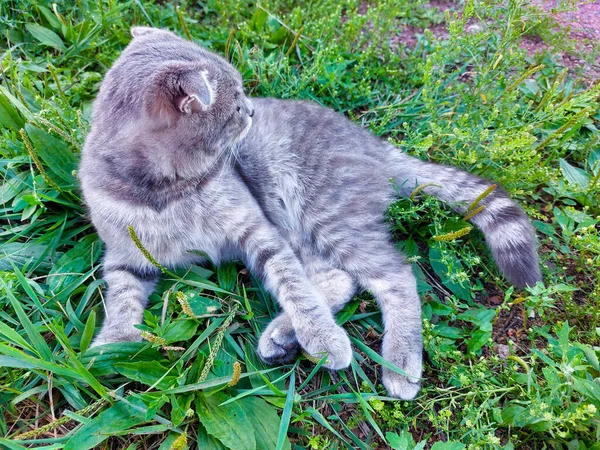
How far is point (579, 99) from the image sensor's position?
7.50 feet

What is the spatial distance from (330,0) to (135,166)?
2.18m

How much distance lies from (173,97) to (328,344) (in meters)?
1.24

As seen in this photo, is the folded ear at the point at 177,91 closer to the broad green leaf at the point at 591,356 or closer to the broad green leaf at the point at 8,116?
the broad green leaf at the point at 8,116

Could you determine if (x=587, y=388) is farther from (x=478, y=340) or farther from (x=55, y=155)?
(x=55, y=155)

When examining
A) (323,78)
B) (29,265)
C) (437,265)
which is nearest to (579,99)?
(437,265)

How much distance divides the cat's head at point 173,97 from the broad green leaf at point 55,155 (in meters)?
0.53

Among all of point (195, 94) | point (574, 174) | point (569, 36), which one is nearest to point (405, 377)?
point (195, 94)

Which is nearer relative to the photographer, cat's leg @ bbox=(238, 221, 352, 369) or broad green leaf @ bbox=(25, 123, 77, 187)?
cat's leg @ bbox=(238, 221, 352, 369)

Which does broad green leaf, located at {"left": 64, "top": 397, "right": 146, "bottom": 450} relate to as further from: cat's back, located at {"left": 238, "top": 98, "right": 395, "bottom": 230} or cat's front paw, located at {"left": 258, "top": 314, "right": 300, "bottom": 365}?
cat's back, located at {"left": 238, "top": 98, "right": 395, "bottom": 230}

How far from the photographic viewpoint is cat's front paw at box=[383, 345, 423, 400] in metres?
1.97

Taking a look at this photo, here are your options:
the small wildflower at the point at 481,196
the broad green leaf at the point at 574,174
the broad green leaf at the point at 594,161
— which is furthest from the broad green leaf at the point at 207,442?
the broad green leaf at the point at 594,161

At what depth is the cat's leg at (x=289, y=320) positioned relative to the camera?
2043 millimetres

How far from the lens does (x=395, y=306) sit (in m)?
2.18

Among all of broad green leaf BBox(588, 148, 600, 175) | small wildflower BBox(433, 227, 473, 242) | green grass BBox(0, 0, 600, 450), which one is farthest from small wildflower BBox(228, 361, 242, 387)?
broad green leaf BBox(588, 148, 600, 175)
